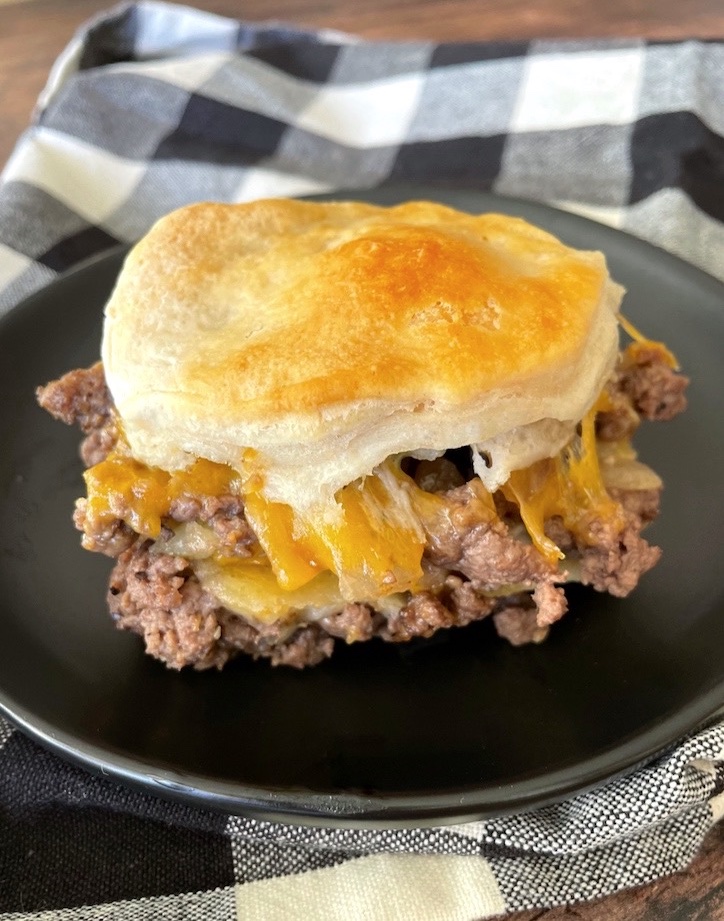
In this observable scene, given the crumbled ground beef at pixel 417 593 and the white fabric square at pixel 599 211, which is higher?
the crumbled ground beef at pixel 417 593

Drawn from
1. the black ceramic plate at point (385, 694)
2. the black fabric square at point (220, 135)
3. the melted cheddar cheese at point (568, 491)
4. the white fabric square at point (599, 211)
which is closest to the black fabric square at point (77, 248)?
the black fabric square at point (220, 135)

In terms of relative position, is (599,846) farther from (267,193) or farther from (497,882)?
(267,193)

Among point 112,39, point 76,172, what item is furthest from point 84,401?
point 112,39

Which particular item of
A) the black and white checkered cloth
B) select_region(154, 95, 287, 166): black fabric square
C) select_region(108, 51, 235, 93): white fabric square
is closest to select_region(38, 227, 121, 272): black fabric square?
the black and white checkered cloth

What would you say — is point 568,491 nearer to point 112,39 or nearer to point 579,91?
point 579,91

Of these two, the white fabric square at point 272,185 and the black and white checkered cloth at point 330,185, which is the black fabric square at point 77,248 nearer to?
the black and white checkered cloth at point 330,185

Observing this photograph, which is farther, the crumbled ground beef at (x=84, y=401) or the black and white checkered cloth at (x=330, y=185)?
the crumbled ground beef at (x=84, y=401)
